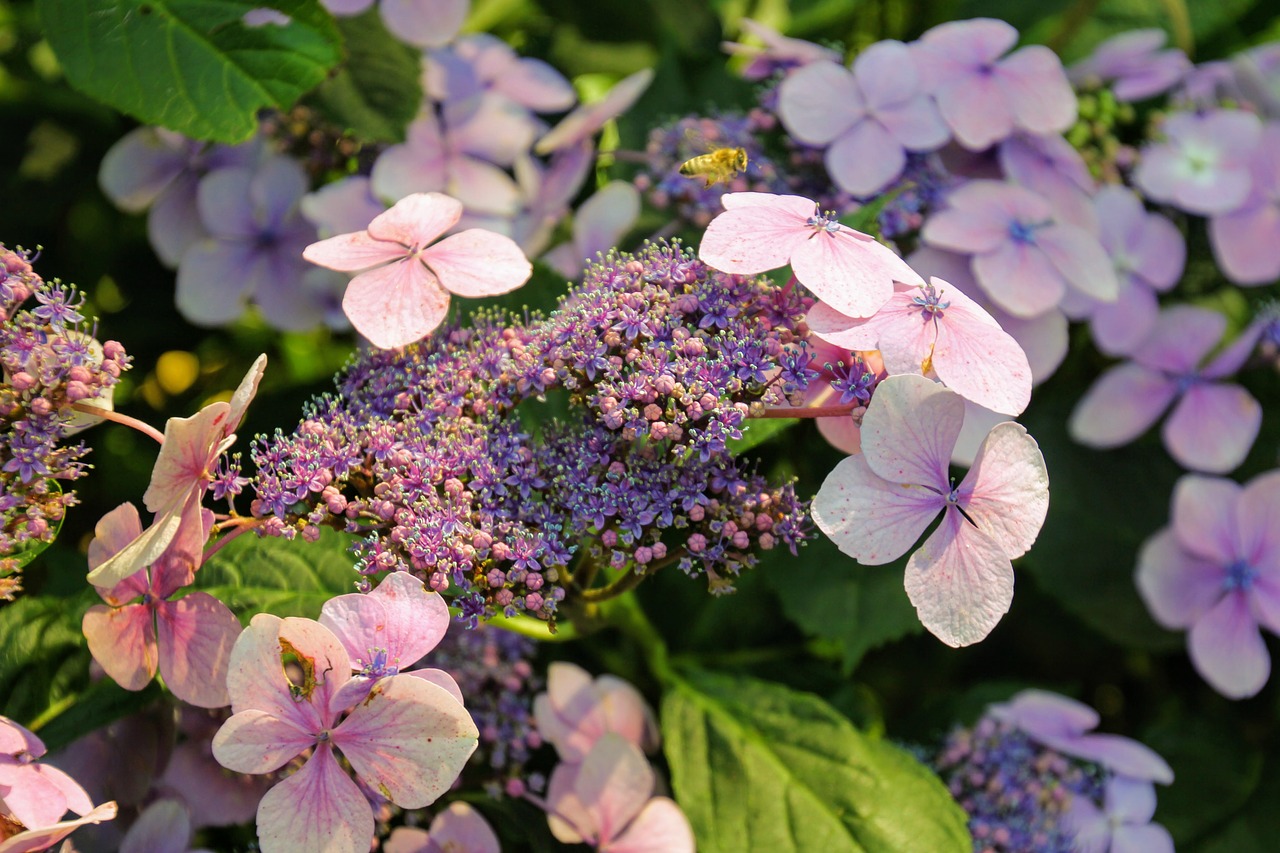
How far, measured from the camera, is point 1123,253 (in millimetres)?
1080

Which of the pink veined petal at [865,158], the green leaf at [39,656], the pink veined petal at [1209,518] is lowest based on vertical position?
the pink veined petal at [1209,518]

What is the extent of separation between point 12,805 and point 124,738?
214mm

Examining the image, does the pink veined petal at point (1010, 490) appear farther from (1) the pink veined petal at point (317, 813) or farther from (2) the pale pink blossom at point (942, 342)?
(1) the pink veined petal at point (317, 813)

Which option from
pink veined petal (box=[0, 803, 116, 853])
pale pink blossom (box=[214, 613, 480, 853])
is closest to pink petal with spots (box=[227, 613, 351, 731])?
pale pink blossom (box=[214, 613, 480, 853])

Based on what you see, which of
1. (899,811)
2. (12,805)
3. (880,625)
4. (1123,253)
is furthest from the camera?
(1123,253)

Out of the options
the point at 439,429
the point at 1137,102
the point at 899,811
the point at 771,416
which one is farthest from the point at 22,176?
the point at 1137,102

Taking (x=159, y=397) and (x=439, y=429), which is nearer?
(x=439, y=429)

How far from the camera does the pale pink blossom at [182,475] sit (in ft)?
1.92

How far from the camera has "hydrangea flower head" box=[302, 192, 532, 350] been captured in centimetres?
70

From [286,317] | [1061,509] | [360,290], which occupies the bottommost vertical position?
[1061,509]

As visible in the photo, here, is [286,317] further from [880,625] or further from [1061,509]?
[1061,509]

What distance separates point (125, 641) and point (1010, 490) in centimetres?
53

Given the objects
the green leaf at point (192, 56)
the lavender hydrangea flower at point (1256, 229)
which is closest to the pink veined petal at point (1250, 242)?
the lavender hydrangea flower at point (1256, 229)

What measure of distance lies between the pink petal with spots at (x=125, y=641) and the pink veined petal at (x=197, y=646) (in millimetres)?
14
